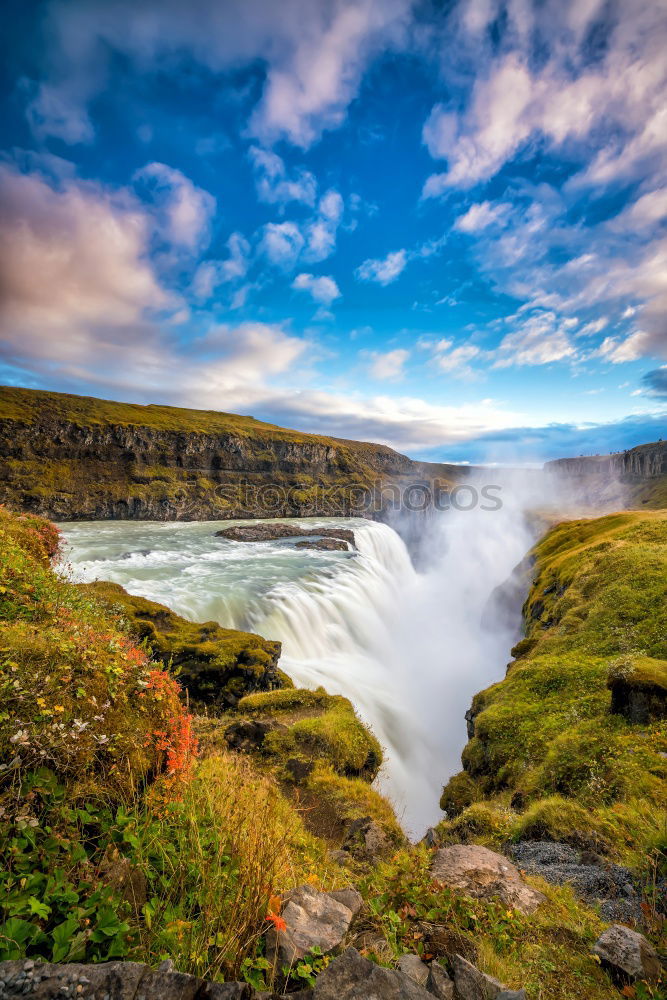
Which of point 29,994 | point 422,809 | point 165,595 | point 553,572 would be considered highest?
point 29,994

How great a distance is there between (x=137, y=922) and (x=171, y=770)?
1.29 meters

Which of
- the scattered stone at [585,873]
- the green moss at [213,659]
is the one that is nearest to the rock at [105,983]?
the scattered stone at [585,873]

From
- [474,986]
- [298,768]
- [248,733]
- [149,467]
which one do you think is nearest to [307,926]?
[474,986]

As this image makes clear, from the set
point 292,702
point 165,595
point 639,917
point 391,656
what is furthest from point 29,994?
point 391,656

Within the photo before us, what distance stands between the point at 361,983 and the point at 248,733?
7.49 metres

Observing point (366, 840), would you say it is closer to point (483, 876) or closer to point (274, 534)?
point (483, 876)

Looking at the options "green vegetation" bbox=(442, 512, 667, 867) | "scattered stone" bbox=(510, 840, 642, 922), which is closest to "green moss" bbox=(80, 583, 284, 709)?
"green vegetation" bbox=(442, 512, 667, 867)

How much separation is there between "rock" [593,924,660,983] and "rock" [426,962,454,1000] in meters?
1.39

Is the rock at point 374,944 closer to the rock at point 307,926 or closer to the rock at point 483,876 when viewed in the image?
the rock at point 307,926

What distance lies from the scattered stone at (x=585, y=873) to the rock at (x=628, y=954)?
2.92 feet

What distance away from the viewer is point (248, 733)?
9.49 metres

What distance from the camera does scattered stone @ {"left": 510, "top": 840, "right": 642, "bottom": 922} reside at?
14.0ft

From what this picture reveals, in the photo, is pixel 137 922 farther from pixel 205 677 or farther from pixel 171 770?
pixel 205 677

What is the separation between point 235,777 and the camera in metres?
5.14
